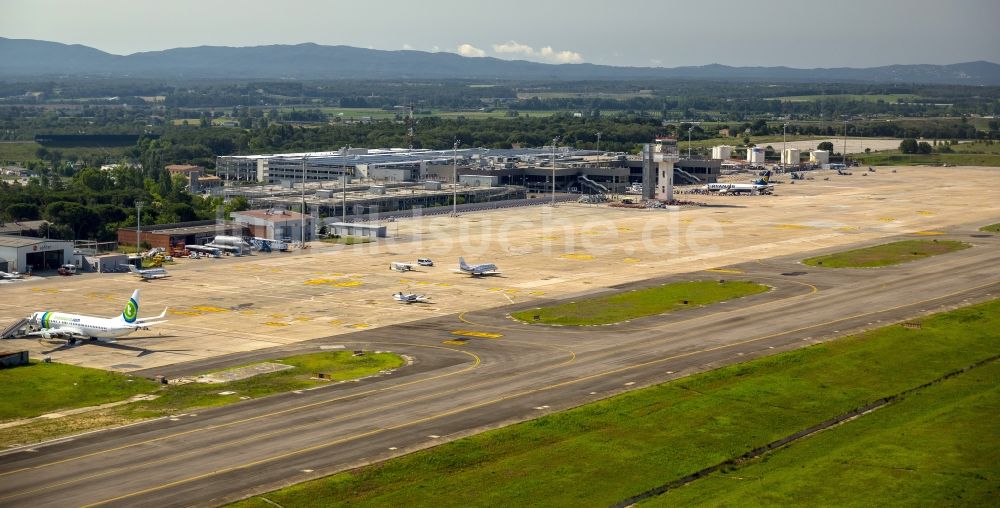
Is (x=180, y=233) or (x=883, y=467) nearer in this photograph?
(x=883, y=467)

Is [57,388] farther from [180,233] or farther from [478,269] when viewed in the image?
[180,233]

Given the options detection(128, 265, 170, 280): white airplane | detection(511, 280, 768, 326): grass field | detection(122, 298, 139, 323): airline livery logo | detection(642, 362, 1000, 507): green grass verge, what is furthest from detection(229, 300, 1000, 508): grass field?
detection(128, 265, 170, 280): white airplane

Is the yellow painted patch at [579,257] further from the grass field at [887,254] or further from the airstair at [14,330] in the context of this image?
the airstair at [14,330]

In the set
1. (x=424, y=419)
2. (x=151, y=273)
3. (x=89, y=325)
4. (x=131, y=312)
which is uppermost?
(x=131, y=312)

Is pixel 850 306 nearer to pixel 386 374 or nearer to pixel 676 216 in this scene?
pixel 386 374

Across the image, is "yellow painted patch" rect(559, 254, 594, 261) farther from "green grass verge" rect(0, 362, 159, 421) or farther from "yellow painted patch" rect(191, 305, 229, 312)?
"green grass verge" rect(0, 362, 159, 421)

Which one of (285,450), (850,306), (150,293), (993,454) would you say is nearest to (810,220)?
(850,306)

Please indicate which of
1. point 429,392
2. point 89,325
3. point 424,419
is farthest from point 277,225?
point 424,419
